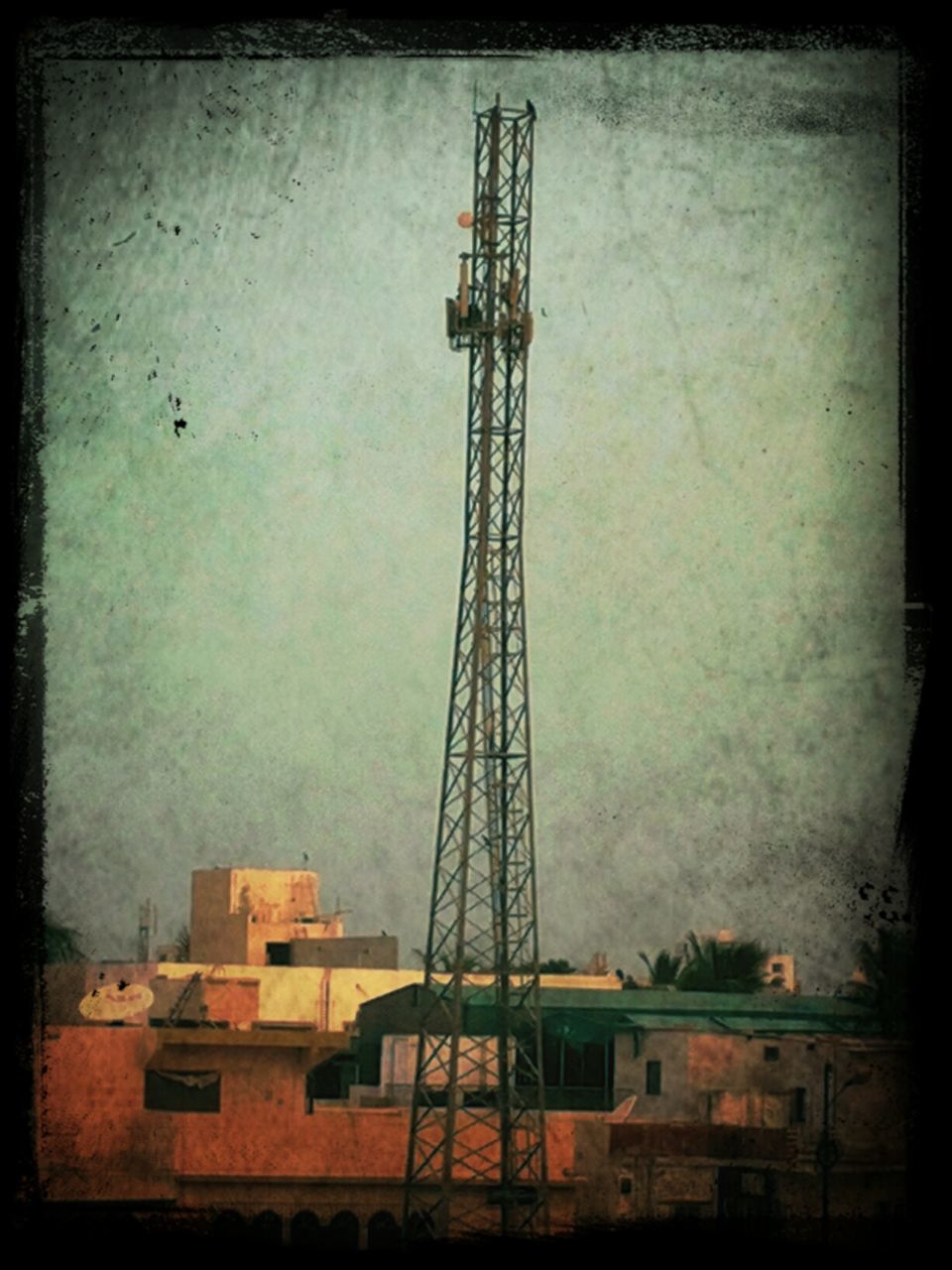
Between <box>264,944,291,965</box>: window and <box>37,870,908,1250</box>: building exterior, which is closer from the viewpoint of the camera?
<box>37,870,908,1250</box>: building exterior

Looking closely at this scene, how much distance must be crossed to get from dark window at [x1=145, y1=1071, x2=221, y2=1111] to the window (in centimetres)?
316

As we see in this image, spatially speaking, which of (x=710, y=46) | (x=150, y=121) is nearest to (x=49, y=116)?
(x=150, y=121)

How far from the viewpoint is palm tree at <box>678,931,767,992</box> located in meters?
22.4

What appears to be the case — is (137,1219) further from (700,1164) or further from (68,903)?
(700,1164)

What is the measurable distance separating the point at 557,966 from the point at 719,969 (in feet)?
6.19

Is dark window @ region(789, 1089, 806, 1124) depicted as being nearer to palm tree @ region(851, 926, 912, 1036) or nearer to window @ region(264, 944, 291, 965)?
palm tree @ region(851, 926, 912, 1036)

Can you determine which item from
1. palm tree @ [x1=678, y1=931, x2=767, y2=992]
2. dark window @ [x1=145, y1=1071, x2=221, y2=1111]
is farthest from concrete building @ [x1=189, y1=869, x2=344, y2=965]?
palm tree @ [x1=678, y1=931, x2=767, y2=992]

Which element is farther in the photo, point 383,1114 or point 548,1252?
point 383,1114

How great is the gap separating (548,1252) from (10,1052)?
3.53 meters

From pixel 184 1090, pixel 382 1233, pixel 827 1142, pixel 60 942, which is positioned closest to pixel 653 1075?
pixel 827 1142

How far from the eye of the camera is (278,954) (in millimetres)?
23703

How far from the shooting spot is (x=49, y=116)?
739 inches

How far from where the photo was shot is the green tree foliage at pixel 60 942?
63.0 feet

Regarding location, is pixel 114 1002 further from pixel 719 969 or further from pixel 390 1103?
pixel 719 969
